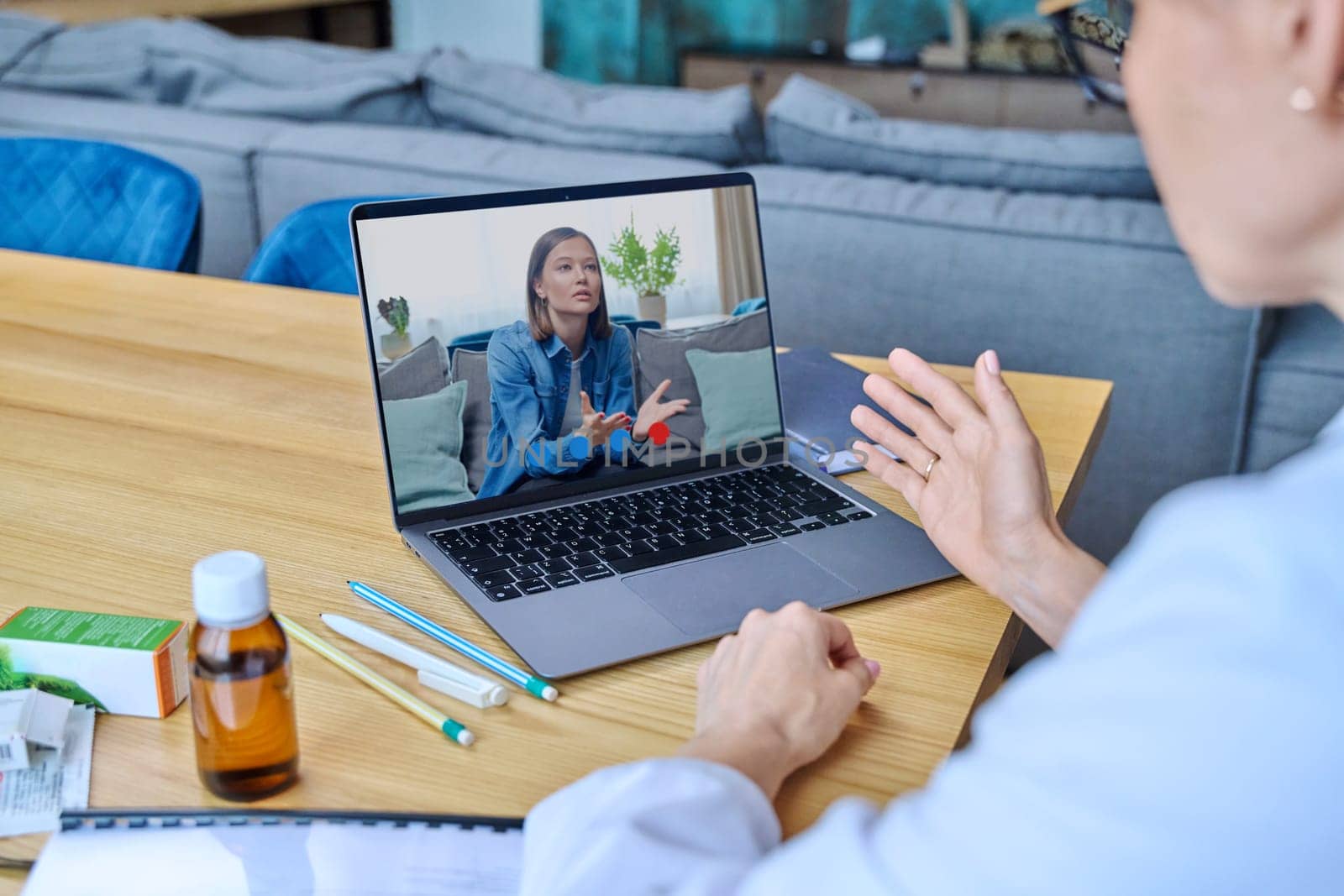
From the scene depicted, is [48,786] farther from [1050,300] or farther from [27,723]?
[1050,300]

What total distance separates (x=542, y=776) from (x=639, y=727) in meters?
0.07

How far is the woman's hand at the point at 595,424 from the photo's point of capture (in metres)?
0.94

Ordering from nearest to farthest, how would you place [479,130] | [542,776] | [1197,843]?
[1197,843] → [542,776] → [479,130]

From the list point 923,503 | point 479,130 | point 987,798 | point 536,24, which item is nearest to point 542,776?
point 987,798

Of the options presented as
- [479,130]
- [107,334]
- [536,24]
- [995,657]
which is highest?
[536,24]

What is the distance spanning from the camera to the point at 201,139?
2580 mm

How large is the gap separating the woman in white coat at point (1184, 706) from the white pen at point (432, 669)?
0.45 feet

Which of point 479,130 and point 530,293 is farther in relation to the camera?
point 479,130

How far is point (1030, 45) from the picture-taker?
5.52 m

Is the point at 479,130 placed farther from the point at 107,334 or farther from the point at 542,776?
the point at 542,776

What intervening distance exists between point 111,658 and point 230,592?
0.15m

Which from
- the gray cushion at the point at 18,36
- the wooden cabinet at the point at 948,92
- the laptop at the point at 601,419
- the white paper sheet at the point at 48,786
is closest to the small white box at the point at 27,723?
the white paper sheet at the point at 48,786

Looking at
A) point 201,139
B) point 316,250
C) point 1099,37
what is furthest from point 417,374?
point 201,139

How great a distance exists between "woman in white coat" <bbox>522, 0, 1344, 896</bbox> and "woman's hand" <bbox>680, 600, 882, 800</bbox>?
0.05 metres
